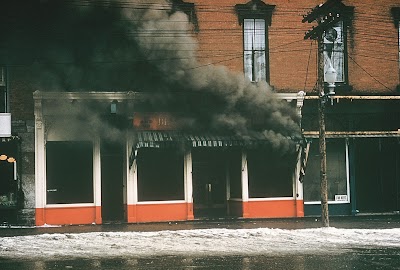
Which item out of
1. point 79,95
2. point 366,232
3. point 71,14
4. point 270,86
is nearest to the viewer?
point 366,232

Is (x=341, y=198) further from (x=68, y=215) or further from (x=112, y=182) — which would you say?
(x=68, y=215)

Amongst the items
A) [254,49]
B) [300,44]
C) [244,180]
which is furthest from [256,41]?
[244,180]

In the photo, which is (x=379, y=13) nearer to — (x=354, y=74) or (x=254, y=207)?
(x=354, y=74)

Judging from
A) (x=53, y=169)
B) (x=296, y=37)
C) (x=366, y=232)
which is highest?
(x=296, y=37)

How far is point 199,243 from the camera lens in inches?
575

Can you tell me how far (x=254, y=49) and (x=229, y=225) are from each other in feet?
20.7

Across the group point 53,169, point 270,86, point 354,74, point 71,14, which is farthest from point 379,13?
point 53,169

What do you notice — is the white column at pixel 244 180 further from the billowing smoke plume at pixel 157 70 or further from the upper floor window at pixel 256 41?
the upper floor window at pixel 256 41

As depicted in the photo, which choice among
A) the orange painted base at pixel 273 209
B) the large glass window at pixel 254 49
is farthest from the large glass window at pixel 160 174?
the large glass window at pixel 254 49

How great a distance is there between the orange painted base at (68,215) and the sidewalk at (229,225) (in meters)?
0.49

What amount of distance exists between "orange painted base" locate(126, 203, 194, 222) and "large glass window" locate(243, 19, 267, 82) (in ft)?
16.5

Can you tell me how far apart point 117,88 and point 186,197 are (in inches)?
167

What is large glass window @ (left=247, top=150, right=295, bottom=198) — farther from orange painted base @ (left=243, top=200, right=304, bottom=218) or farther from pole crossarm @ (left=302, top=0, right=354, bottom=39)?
pole crossarm @ (left=302, top=0, right=354, bottom=39)

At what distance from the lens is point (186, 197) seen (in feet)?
67.8
